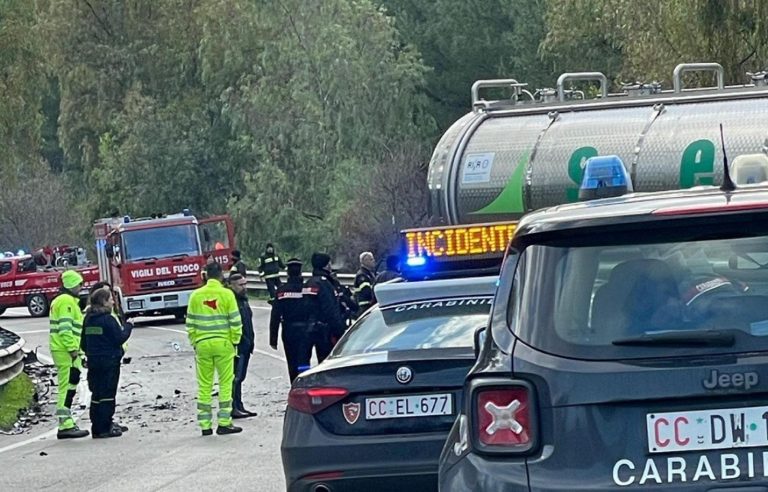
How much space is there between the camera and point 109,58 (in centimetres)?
5231

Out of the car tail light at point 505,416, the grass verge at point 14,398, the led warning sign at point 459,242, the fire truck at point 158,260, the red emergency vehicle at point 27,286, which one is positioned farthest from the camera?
the red emergency vehicle at point 27,286

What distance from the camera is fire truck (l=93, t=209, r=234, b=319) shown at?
3225 centimetres

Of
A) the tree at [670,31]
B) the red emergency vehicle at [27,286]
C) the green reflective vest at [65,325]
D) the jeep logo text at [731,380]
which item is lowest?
the red emergency vehicle at [27,286]

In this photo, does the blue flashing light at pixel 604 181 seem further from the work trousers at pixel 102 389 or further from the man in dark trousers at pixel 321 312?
the man in dark trousers at pixel 321 312

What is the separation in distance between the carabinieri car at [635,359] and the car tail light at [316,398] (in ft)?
11.1

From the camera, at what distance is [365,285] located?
58.6ft

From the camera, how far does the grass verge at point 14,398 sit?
54.7ft

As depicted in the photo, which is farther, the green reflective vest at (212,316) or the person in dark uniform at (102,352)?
the person in dark uniform at (102,352)

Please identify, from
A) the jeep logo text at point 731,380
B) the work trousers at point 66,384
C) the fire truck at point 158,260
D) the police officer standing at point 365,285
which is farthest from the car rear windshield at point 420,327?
the fire truck at point 158,260

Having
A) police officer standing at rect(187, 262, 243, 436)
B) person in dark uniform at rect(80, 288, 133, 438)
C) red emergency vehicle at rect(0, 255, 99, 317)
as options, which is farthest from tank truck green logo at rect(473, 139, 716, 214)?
red emergency vehicle at rect(0, 255, 99, 317)

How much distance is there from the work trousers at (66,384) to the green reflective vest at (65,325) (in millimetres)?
81

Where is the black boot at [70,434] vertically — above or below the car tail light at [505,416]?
below

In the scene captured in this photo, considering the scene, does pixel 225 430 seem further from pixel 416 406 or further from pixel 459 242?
pixel 416 406

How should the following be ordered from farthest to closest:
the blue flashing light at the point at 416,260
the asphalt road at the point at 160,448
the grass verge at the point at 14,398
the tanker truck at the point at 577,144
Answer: the grass verge at the point at 14,398
the tanker truck at the point at 577,144
the asphalt road at the point at 160,448
the blue flashing light at the point at 416,260
